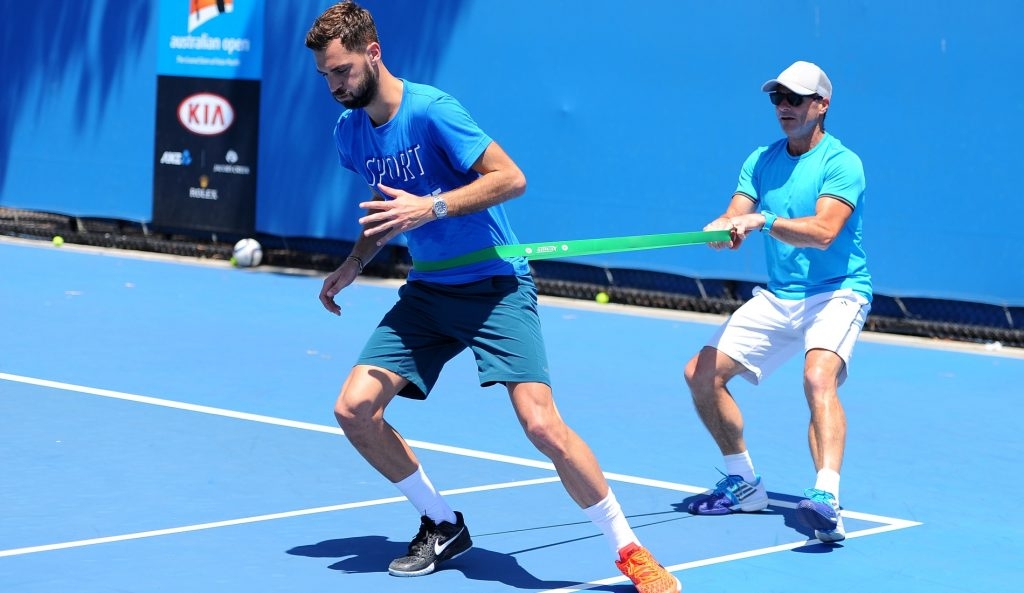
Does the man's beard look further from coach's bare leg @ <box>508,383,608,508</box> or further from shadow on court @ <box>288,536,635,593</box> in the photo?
shadow on court @ <box>288,536,635,593</box>

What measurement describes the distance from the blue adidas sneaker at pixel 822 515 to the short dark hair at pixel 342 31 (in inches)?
91.7

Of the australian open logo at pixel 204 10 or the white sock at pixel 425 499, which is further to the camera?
the australian open logo at pixel 204 10

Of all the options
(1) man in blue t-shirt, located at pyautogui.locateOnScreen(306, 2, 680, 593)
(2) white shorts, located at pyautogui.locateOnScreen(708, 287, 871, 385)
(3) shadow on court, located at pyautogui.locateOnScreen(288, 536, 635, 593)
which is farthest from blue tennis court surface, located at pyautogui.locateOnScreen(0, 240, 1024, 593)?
(2) white shorts, located at pyautogui.locateOnScreen(708, 287, 871, 385)

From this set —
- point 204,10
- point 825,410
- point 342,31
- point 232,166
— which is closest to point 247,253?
point 232,166

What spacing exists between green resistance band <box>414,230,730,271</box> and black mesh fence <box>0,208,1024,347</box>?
6032 millimetres

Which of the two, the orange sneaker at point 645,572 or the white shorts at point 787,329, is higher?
the white shorts at point 787,329

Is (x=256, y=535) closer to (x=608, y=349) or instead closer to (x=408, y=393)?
(x=408, y=393)

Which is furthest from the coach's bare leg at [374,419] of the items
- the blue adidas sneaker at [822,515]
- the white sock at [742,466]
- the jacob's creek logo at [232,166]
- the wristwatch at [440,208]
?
the jacob's creek logo at [232,166]

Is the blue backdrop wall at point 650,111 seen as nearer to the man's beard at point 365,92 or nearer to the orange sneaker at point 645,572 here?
the orange sneaker at point 645,572

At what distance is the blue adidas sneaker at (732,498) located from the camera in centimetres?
666

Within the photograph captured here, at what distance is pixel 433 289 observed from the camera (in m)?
5.74

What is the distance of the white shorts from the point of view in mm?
6520

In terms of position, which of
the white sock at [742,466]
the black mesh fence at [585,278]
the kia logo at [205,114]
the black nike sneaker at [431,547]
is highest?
the kia logo at [205,114]

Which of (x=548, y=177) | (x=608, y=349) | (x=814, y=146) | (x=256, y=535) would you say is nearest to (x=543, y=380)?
(x=256, y=535)
